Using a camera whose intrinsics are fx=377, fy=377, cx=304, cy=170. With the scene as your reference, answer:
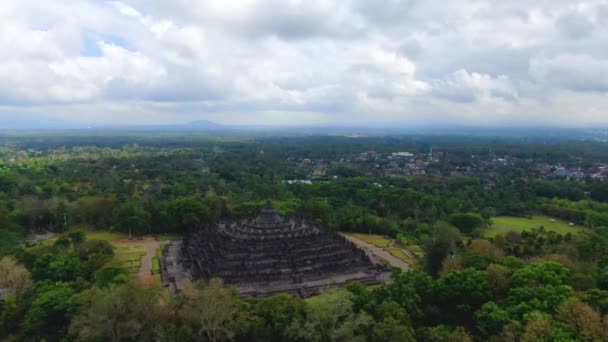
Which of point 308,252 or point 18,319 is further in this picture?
point 308,252

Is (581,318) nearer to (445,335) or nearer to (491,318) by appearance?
(491,318)

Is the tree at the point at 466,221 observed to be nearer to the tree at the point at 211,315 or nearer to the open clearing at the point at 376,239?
the open clearing at the point at 376,239

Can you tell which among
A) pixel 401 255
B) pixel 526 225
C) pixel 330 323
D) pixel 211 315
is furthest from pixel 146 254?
pixel 526 225

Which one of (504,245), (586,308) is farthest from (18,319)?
(504,245)

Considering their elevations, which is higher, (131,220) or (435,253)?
(435,253)

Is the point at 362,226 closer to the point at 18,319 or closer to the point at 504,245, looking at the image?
the point at 504,245

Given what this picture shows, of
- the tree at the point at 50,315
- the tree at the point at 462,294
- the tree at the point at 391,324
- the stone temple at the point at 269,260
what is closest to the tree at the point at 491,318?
the tree at the point at 462,294
